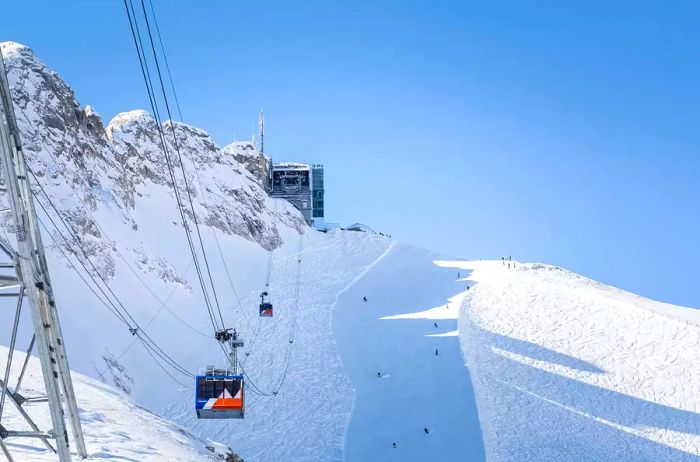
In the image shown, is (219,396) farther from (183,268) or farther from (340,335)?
(183,268)

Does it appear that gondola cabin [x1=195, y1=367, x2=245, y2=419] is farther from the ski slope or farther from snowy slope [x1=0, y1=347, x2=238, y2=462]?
the ski slope

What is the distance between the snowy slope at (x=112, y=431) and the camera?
16.5 metres

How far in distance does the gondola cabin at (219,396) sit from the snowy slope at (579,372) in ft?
48.4

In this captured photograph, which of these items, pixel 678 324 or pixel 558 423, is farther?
pixel 678 324

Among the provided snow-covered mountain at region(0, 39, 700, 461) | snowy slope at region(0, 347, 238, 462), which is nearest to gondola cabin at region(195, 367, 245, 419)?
snowy slope at region(0, 347, 238, 462)

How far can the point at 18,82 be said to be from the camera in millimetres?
59906

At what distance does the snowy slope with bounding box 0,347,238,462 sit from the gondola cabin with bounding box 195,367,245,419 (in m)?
1.75

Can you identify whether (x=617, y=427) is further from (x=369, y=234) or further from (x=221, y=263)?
(x=369, y=234)

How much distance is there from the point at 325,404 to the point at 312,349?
879cm

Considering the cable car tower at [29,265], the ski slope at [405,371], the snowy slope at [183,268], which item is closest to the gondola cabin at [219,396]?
the snowy slope at [183,268]

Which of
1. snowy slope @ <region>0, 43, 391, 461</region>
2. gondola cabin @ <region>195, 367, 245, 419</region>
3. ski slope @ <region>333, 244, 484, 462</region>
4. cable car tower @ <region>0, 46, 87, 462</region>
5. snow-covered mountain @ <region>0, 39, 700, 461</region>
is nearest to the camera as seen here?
cable car tower @ <region>0, 46, 87, 462</region>

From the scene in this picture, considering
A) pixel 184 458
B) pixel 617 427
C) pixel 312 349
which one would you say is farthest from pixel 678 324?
pixel 184 458

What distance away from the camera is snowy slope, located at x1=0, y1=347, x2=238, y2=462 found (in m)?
16.5

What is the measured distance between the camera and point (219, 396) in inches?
1039
